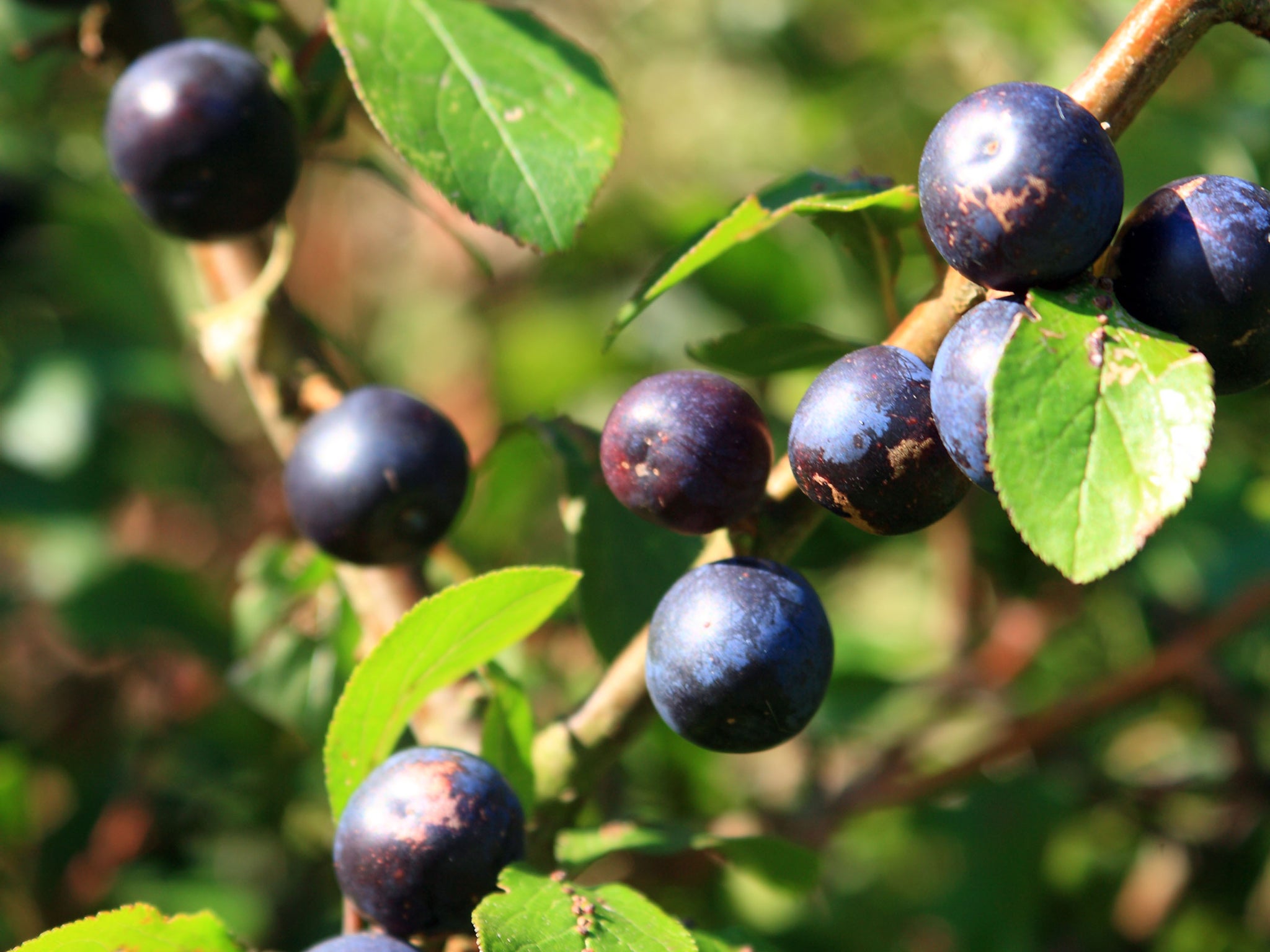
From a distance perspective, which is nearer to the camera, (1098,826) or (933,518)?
(933,518)

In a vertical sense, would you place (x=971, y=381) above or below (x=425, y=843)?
above

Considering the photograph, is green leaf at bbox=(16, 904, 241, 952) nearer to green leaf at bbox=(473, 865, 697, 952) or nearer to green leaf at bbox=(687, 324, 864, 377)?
green leaf at bbox=(473, 865, 697, 952)

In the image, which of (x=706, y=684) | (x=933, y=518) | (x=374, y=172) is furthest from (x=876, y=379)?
(x=374, y=172)

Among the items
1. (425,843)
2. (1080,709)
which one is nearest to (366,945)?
(425,843)

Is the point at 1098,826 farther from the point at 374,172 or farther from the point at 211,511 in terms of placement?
the point at 211,511

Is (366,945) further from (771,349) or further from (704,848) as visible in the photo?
(771,349)

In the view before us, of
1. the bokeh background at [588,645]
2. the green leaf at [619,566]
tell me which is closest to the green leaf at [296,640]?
the bokeh background at [588,645]
